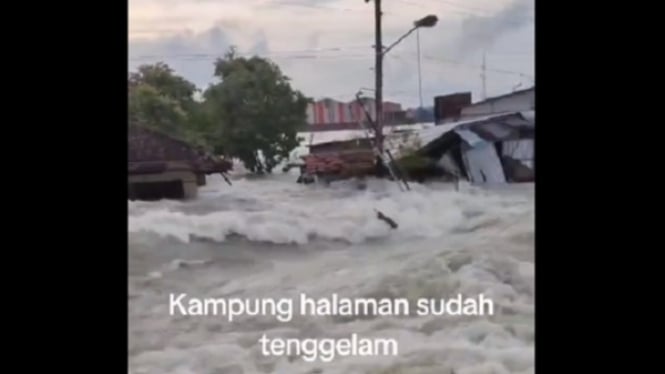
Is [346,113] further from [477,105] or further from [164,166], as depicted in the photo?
[164,166]

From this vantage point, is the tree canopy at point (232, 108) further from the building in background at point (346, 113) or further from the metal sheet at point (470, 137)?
the metal sheet at point (470, 137)

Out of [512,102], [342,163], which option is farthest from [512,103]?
[342,163]

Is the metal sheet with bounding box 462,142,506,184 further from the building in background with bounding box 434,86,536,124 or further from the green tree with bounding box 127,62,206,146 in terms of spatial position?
the green tree with bounding box 127,62,206,146

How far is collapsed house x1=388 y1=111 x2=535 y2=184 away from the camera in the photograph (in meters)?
2.14

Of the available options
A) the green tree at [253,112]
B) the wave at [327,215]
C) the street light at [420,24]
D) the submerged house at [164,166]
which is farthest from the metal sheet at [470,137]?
the submerged house at [164,166]

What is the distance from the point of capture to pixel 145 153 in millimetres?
2135

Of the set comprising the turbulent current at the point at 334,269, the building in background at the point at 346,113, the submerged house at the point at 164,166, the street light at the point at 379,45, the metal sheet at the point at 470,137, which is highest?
the street light at the point at 379,45

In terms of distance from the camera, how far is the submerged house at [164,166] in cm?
213

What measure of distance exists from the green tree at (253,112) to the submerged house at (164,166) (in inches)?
1.8

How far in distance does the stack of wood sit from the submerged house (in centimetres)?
17

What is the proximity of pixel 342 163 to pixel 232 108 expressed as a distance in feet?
0.81

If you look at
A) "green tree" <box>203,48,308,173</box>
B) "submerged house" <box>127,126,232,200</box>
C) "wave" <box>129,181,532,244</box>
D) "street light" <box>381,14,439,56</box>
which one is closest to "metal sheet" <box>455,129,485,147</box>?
"wave" <box>129,181,532,244</box>
